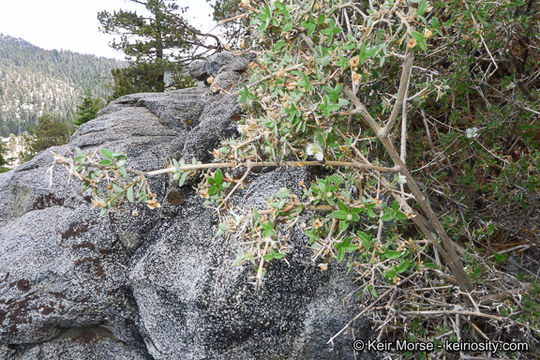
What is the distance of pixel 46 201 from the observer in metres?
4.32

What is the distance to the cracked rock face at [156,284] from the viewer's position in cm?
252

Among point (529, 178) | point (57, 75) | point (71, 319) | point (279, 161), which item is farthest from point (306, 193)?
point (57, 75)

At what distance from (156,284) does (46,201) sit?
2.64 metres

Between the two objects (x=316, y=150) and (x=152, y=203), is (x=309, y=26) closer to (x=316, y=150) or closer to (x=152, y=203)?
(x=316, y=150)

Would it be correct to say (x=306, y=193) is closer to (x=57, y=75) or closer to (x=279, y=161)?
(x=279, y=161)

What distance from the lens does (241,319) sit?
2465 mm

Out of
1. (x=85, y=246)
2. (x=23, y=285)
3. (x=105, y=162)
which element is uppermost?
(x=105, y=162)

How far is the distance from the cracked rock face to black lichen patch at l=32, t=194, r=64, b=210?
0.02m

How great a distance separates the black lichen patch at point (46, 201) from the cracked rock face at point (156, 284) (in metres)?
0.02

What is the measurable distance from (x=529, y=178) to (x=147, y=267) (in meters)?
3.05

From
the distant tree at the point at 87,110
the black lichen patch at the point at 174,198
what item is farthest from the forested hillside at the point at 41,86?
the black lichen patch at the point at 174,198

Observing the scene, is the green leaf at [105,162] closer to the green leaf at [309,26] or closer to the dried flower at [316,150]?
the dried flower at [316,150]

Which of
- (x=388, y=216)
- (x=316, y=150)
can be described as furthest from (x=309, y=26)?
(x=388, y=216)

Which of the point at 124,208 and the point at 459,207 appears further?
the point at 124,208
